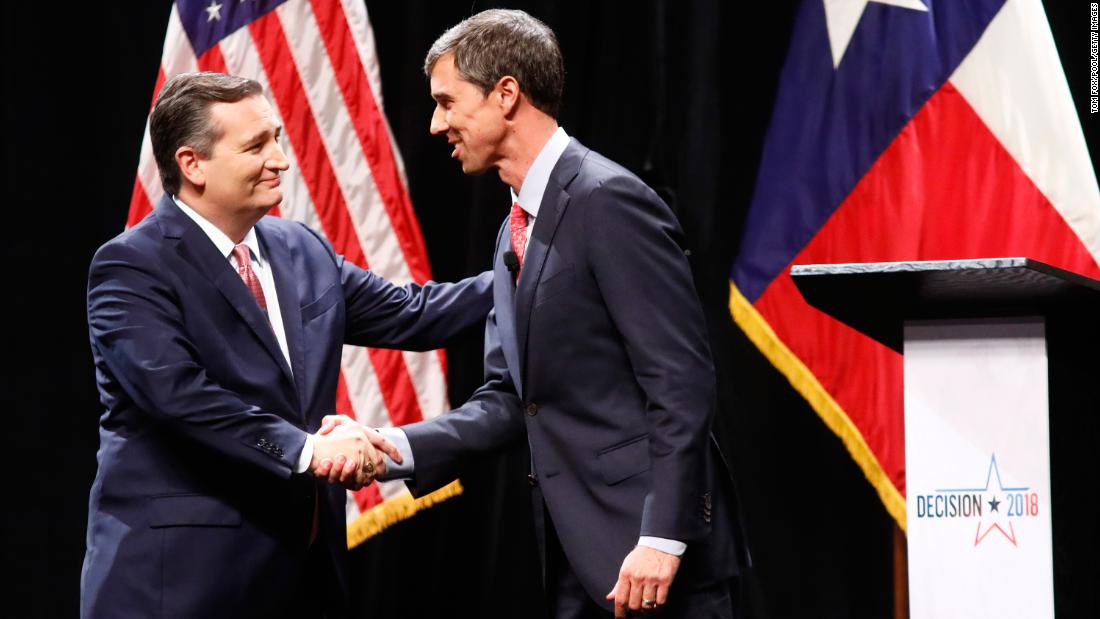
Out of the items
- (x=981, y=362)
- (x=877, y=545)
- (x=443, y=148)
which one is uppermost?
(x=443, y=148)

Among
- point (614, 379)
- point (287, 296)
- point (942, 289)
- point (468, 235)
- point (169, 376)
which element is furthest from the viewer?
point (468, 235)

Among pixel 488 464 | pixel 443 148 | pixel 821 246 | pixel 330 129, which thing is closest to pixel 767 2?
pixel 821 246

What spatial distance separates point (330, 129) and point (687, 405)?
2227 millimetres

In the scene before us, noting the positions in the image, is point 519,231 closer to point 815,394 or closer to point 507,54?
point 507,54

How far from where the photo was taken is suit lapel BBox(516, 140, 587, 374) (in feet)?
6.68

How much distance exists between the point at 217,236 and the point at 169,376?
32 cm

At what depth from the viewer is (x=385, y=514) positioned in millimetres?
3746

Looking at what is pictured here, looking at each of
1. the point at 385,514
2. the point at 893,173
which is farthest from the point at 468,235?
the point at 893,173

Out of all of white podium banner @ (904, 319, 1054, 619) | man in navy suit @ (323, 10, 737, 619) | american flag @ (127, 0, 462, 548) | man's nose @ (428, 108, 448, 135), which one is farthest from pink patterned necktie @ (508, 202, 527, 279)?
american flag @ (127, 0, 462, 548)

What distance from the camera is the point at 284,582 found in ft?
7.25

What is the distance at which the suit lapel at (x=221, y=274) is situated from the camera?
2.20 meters

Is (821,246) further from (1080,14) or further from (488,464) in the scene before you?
(488,464)

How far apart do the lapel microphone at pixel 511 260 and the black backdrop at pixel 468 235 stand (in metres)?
1.56

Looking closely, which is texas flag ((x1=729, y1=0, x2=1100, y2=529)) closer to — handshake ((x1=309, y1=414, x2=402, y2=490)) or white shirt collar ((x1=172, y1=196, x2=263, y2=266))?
handshake ((x1=309, y1=414, x2=402, y2=490))
